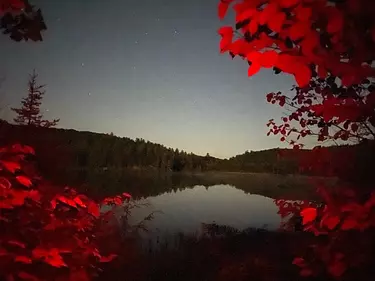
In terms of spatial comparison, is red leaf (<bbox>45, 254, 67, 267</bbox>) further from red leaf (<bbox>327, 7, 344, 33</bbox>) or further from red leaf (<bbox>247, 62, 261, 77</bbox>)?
red leaf (<bbox>327, 7, 344, 33</bbox>)

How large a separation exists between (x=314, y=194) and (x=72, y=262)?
345 cm

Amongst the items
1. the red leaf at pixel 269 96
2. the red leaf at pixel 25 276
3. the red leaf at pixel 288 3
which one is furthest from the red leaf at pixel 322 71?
the red leaf at pixel 269 96

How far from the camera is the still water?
5.82m

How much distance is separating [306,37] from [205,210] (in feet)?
20.8

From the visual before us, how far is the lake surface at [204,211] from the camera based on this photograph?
19.0 feet

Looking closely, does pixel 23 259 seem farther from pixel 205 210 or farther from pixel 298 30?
pixel 205 210

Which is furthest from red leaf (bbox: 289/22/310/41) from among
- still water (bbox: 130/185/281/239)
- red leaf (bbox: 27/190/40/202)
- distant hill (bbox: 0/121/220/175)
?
still water (bbox: 130/185/281/239)

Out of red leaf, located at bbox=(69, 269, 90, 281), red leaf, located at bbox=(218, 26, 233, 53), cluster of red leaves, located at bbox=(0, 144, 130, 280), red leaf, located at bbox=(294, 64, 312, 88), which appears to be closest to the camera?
red leaf, located at bbox=(294, 64, 312, 88)

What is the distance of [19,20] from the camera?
91.5 inches

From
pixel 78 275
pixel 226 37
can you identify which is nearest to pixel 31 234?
pixel 78 275

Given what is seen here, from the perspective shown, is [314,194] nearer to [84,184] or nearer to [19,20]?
[84,184]

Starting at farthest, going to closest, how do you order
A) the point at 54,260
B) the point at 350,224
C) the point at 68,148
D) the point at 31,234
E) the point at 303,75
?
the point at 68,148, the point at 31,234, the point at 54,260, the point at 350,224, the point at 303,75

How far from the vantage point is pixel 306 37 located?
114 cm

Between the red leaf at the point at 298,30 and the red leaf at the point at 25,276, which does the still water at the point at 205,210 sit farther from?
the red leaf at the point at 298,30
